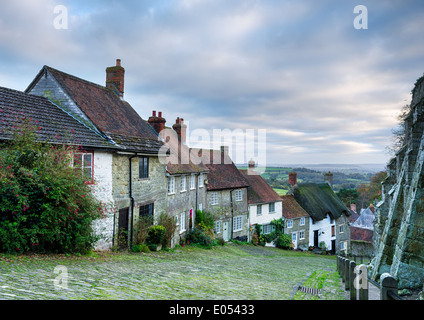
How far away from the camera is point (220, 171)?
29.3m

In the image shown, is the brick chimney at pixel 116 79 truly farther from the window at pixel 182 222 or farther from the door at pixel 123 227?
the window at pixel 182 222

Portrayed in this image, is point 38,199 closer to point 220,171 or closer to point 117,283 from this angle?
point 117,283

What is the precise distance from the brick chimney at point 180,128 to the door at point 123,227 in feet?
40.0

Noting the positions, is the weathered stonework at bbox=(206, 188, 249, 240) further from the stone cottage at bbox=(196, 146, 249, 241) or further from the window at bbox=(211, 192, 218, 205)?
the window at bbox=(211, 192, 218, 205)

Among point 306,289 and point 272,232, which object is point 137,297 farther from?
point 272,232

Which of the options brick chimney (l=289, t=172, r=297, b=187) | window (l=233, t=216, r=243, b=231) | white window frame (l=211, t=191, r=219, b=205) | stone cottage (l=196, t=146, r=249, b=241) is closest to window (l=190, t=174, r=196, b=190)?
stone cottage (l=196, t=146, r=249, b=241)

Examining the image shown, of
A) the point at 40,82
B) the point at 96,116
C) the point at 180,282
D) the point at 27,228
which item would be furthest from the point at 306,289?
the point at 40,82

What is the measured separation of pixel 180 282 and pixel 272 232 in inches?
968

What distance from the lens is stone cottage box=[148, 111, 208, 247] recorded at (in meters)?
18.7

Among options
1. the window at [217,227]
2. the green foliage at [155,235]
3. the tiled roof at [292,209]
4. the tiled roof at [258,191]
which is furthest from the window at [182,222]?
the tiled roof at [292,209]

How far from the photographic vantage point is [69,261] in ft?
28.0

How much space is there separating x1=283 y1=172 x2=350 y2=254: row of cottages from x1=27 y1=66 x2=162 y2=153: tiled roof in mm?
21425

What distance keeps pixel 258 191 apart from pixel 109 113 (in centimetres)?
2057

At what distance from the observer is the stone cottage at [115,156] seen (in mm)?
12727
